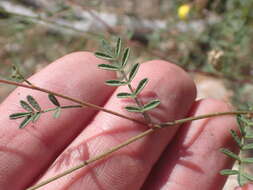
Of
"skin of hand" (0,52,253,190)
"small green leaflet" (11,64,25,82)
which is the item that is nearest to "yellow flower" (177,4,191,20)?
"skin of hand" (0,52,253,190)

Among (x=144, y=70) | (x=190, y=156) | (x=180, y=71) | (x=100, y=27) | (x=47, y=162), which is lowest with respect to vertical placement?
(x=47, y=162)

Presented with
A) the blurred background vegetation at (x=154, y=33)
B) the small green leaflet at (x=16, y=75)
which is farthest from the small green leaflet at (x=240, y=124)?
the small green leaflet at (x=16, y=75)

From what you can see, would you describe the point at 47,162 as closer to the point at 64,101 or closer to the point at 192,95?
the point at 64,101

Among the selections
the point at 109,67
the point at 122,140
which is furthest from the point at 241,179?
the point at 109,67

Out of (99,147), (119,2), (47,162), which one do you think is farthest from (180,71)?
(119,2)

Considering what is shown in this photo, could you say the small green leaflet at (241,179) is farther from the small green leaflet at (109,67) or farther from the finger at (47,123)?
the finger at (47,123)

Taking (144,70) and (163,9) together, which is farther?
(163,9)
